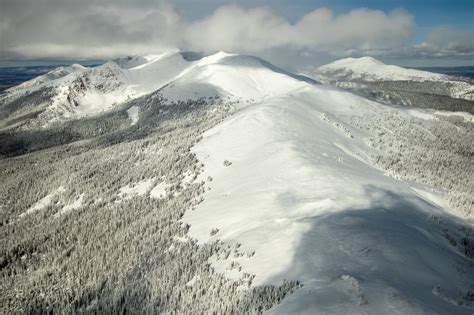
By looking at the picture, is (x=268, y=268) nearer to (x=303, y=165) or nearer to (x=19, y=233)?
(x=303, y=165)

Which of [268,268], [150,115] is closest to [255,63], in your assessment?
[150,115]

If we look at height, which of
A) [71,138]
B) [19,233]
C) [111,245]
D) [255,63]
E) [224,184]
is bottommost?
[71,138]

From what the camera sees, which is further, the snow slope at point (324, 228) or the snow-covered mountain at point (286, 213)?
the snow-covered mountain at point (286, 213)

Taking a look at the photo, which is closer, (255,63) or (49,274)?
(49,274)

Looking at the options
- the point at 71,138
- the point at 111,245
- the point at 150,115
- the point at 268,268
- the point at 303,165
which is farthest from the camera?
the point at 71,138

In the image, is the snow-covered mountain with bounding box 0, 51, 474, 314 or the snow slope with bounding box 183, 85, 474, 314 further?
the snow-covered mountain with bounding box 0, 51, 474, 314

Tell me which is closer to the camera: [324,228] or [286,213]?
[324,228]

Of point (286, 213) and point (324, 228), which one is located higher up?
point (324, 228)

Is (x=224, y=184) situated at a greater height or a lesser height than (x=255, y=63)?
lesser
